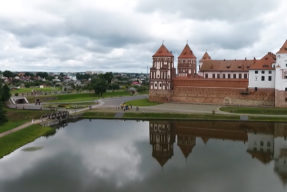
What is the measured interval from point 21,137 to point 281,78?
3999 centimetres

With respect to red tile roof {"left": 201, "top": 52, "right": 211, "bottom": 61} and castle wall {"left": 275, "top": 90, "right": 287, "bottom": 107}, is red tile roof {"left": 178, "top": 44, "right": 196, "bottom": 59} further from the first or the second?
castle wall {"left": 275, "top": 90, "right": 287, "bottom": 107}

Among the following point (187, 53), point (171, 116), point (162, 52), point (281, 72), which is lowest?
point (171, 116)

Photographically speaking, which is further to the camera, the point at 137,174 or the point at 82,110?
the point at 82,110

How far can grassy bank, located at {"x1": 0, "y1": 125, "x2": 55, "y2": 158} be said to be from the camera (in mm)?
25269

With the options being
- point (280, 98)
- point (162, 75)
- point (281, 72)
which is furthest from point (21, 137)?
point (281, 72)

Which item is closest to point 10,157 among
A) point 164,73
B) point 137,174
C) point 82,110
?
point 137,174

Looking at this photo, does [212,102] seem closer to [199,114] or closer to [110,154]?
[199,114]

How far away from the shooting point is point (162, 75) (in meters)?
55.7

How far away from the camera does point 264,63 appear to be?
4866 centimetres

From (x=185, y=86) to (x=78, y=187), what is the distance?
130 feet

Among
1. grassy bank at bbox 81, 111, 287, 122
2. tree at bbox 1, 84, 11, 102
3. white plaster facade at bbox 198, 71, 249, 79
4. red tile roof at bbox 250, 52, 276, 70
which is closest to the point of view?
grassy bank at bbox 81, 111, 287, 122

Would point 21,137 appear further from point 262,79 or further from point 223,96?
point 262,79

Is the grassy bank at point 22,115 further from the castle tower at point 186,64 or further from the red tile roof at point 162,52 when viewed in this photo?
the castle tower at point 186,64

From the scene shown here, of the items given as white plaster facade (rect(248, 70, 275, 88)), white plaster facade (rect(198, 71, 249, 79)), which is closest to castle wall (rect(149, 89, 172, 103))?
white plaster facade (rect(198, 71, 249, 79))
